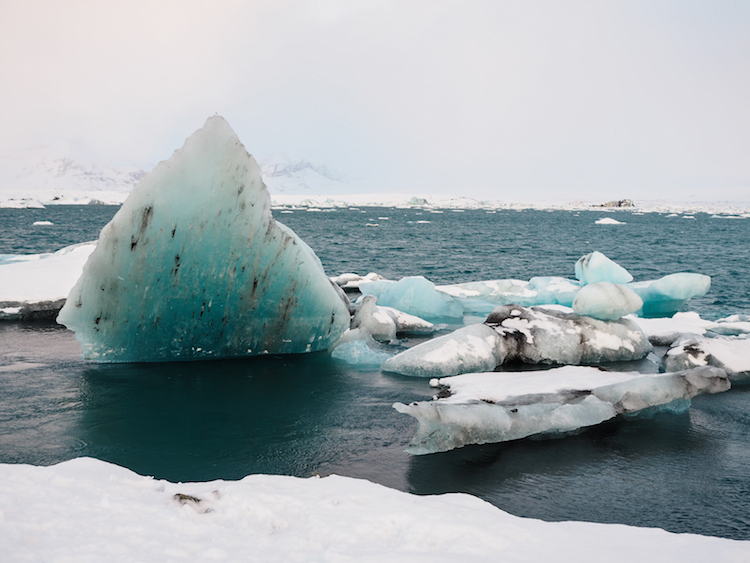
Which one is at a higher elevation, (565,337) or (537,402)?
(565,337)

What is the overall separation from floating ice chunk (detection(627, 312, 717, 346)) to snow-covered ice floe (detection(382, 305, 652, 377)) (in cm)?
109

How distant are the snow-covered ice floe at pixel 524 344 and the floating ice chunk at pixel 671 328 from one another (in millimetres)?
1092

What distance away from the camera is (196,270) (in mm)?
8328

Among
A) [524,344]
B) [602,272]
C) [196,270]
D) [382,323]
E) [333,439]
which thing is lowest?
[333,439]

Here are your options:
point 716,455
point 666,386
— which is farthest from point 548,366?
point 716,455

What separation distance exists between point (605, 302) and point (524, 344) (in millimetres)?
1630

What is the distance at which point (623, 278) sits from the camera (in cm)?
1493

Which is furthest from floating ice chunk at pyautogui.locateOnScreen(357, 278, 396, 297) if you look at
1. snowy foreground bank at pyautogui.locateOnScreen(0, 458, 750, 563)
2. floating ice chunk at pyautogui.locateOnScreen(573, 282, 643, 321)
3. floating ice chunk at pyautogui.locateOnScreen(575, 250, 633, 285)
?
snowy foreground bank at pyautogui.locateOnScreen(0, 458, 750, 563)

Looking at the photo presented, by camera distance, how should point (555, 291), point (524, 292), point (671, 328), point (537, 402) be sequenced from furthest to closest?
point (524, 292), point (555, 291), point (671, 328), point (537, 402)

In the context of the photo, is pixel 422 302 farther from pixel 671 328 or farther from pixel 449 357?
pixel 671 328

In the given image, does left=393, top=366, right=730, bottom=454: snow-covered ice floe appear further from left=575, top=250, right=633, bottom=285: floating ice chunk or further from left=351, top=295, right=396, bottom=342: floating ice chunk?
left=575, top=250, right=633, bottom=285: floating ice chunk

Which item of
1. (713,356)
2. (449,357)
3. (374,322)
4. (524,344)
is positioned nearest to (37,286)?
(374,322)

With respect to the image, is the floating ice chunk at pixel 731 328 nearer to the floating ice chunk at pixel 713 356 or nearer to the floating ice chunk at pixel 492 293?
the floating ice chunk at pixel 713 356

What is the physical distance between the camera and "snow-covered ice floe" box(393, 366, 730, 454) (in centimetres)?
565
